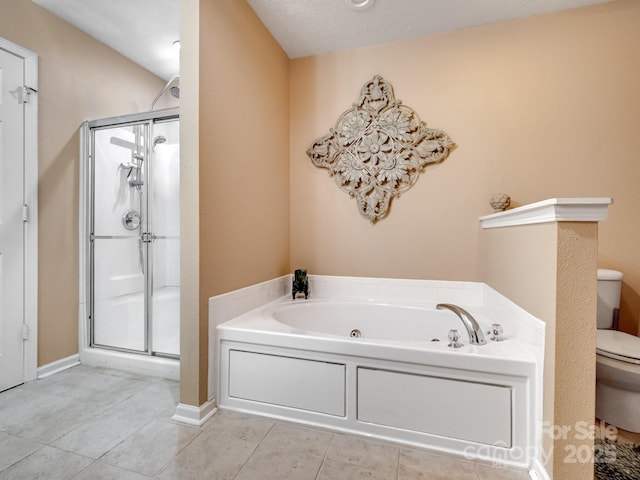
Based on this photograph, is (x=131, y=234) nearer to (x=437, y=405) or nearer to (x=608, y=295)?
(x=437, y=405)

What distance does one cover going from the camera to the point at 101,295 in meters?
2.26

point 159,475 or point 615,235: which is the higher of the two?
point 615,235

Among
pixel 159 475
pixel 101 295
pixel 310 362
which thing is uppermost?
pixel 101 295

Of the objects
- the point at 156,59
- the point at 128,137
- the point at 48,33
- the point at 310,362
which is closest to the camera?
the point at 310,362

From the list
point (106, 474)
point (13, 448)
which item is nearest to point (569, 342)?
point (106, 474)

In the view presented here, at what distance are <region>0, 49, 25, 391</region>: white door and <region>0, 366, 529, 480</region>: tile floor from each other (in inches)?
10.0

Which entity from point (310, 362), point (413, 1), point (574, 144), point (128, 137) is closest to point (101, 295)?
point (128, 137)

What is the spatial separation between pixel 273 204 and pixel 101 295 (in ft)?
4.89

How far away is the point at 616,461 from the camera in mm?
1270

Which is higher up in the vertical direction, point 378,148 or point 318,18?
A: point 318,18


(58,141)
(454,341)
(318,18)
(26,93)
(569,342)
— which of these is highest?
(318,18)

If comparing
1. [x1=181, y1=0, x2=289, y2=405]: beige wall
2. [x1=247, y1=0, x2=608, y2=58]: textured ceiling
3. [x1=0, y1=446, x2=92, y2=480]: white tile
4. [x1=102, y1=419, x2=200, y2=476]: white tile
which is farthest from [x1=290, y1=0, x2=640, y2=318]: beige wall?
[x1=0, y1=446, x2=92, y2=480]: white tile

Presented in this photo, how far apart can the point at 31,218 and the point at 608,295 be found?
3.69 m

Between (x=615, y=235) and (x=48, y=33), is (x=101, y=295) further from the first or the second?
(x=615, y=235)
